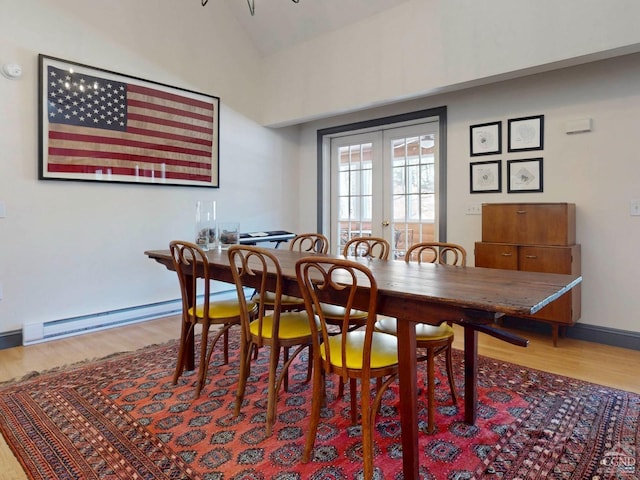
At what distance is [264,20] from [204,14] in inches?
26.4

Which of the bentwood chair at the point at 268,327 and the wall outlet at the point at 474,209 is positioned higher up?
the wall outlet at the point at 474,209

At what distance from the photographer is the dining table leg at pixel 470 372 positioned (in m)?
1.96

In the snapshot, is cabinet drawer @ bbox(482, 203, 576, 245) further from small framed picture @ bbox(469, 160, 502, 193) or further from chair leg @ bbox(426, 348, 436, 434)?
chair leg @ bbox(426, 348, 436, 434)

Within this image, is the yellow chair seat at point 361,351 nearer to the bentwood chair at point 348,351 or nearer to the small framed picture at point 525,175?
the bentwood chair at point 348,351

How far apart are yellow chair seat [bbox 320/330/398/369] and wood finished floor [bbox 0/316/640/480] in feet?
5.12

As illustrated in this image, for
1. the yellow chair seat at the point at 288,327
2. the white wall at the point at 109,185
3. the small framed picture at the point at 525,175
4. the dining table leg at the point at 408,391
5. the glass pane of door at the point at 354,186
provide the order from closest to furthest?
the dining table leg at the point at 408,391, the yellow chair seat at the point at 288,327, the white wall at the point at 109,185, the small framed picture at the point at 525,175, the glass pane of door at the point at 354,186

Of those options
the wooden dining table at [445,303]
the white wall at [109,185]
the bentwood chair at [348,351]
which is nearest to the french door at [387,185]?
Result: the white wall at [109,185]

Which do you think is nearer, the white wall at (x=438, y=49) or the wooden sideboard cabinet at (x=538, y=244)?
the white wall at (x=438, y=49)

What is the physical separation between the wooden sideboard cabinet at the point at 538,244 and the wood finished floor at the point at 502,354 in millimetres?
238

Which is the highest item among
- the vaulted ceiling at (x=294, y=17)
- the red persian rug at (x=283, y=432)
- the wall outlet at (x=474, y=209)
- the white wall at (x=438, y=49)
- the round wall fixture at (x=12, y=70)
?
the vaulted ceiling at (x=294, y=17)

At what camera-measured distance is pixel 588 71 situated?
330cm

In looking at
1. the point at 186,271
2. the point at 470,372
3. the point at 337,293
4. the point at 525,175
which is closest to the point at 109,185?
the point at 186,271

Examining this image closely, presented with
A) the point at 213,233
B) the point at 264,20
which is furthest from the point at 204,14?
the point at 213,233

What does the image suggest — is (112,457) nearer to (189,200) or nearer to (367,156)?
(189,200)
